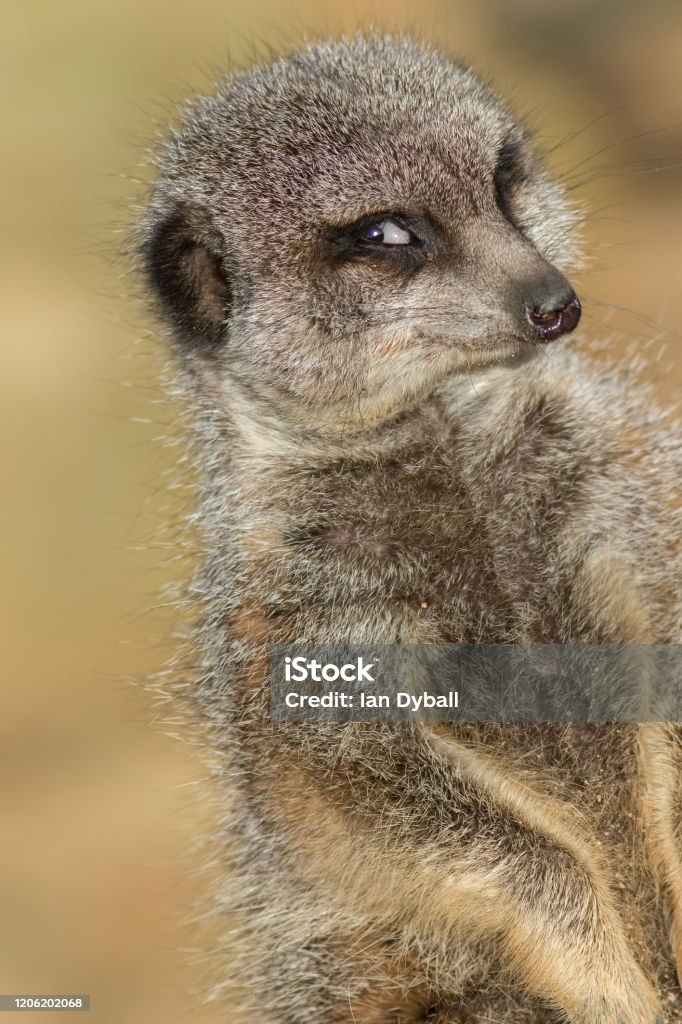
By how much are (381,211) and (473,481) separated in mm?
494

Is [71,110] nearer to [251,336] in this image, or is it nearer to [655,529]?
[251,336]

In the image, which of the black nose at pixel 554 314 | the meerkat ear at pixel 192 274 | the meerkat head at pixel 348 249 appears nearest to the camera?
the black nose at pixel 554 314

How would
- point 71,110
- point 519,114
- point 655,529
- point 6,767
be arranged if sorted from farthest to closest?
point 6,767 → point 71,110 → point 519,114 → point 655,529

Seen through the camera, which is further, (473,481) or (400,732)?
(473,481)

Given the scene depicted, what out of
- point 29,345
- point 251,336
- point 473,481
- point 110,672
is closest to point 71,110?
point 29,345

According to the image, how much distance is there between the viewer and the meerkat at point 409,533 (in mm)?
1712

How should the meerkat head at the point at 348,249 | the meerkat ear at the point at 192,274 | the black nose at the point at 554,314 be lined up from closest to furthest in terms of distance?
the black nose at the point at 554,314 < the meerkat head at the point at 348,249 < the meerkat ear at the point at 192,274

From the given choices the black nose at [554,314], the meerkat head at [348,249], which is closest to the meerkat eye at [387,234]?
the meerkat head at [348,249]

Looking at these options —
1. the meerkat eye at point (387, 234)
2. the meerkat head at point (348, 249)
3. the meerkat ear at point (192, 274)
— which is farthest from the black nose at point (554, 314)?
the meerkat ear at point (192, 274)

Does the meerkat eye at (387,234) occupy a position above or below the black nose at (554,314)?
above

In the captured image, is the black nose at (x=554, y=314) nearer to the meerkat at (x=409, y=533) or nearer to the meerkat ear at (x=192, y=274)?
the meerkat at (x=409, y=533)

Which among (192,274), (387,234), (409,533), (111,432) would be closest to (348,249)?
(387,234)

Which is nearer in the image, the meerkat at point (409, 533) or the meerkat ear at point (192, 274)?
the meerkat at point (409, 533)

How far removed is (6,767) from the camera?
404 cm
